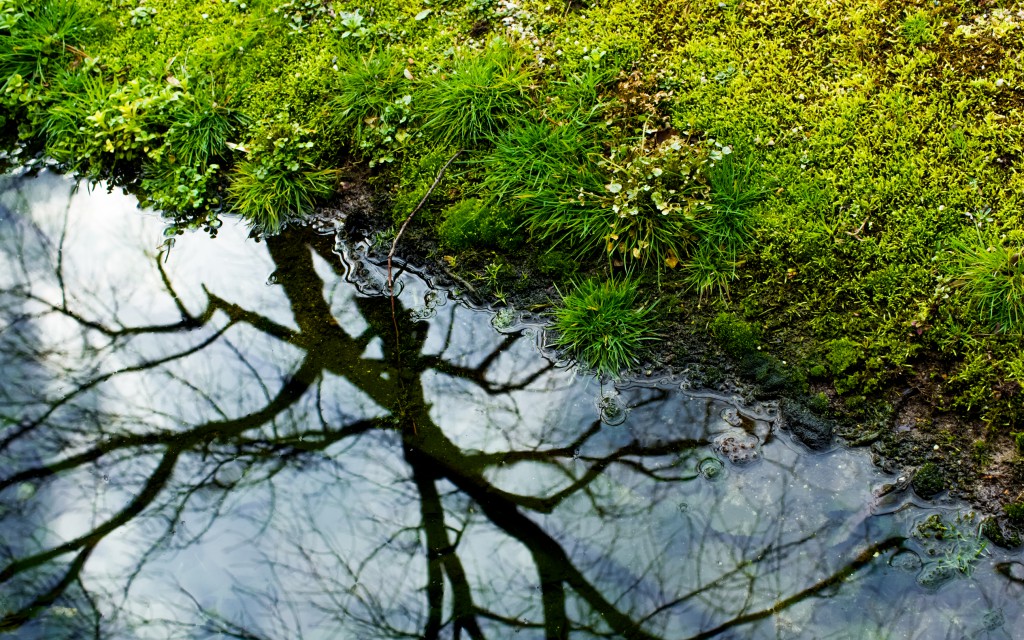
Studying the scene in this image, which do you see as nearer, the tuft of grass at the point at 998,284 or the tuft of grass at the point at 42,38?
the tuft of grass at the point at 998,284

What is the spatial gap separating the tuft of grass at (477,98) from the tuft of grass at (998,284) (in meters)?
2.46

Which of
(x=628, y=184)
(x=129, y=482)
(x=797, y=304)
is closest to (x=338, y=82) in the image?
(x=628, y=184)

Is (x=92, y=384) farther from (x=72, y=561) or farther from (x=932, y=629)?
(x=932, y=629)

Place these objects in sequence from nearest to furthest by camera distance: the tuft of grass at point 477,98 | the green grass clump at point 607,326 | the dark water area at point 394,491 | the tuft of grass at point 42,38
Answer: the dark water area at point 394,491 < the green grass clump at point 607,326 < the tuft of grass at point 477,98 < the tuft of grass at point 42,38

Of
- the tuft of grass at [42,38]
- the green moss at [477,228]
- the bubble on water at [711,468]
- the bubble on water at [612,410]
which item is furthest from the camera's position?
the tuft of grass at [42,38]

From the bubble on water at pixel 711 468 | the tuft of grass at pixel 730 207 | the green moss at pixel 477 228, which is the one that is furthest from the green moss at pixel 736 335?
the green moss at pixel 477 228

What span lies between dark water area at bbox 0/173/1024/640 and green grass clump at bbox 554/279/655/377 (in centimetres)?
12

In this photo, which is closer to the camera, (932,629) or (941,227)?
(932,629)

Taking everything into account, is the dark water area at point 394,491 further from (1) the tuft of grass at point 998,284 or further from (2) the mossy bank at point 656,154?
(1) the tuft of grass at point 998,284

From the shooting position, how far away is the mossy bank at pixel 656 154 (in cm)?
353

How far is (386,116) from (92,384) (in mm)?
2199

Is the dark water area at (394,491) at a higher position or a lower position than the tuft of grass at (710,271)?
lower

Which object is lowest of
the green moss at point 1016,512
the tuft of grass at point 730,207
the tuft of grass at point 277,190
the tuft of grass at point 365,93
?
the green moss at point 1016,512

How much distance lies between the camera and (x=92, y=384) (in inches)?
157
